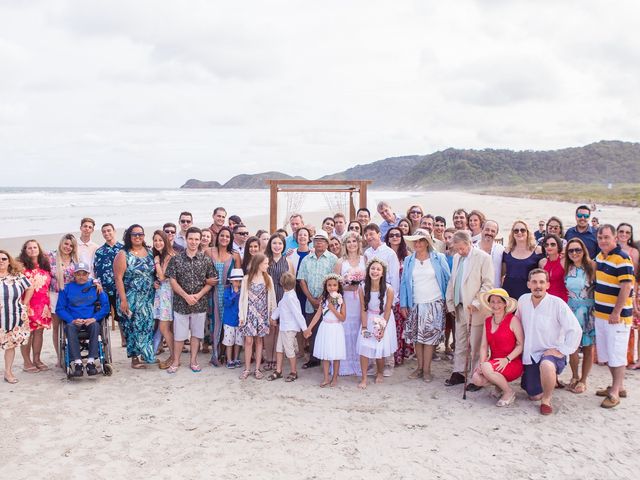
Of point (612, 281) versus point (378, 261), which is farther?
point (378, 261)

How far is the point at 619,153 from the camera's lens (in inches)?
3903

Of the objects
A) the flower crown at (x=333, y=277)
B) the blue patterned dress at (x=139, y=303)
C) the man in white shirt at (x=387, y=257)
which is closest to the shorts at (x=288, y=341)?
the flower crown at (x=333, y=277)

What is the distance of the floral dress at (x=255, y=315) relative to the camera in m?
5.89

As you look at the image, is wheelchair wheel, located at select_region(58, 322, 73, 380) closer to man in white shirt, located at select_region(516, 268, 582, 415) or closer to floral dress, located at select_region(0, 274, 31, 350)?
floral dress, located at select_region(0, 274, 31, 350)

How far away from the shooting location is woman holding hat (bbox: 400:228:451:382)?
226 inches

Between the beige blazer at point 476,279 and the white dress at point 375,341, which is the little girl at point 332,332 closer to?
the white dress at point 375,341

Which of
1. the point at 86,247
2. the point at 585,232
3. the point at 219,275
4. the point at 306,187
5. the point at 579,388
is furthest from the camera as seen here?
the point at 306,187

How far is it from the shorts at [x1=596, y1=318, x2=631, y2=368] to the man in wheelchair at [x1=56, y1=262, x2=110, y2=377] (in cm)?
540

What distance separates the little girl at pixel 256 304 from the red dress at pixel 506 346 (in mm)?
2453

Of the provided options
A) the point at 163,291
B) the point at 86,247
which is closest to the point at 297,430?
the point at 163,291

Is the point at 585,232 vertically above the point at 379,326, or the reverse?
the point at 585,232

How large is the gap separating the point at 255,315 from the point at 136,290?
1.43 meters

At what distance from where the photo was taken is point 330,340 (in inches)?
224

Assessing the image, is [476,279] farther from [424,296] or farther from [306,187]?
[306,187]
